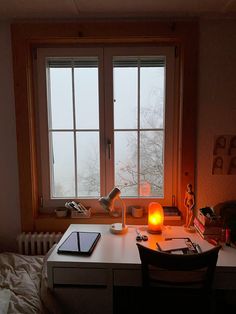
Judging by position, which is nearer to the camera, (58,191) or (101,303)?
(101,303)

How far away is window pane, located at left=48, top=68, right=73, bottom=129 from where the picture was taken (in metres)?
2.05

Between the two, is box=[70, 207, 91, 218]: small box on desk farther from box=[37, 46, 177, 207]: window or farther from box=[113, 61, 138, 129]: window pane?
box=[113, 61, 138, 129]: window pane

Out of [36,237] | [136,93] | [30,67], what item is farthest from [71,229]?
[30,67]

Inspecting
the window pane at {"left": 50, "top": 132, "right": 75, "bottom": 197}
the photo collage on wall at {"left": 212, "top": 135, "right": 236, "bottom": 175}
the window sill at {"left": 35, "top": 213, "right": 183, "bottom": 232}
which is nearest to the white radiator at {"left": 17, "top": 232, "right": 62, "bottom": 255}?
the window sill at {"left": 35, "top": 213, "right": 183, "bottom": 232}

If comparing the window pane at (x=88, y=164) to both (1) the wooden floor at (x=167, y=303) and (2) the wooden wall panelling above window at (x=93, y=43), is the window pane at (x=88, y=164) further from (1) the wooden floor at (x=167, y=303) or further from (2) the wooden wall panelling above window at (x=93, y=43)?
(1) the wooden floor at (x=167, y=303)

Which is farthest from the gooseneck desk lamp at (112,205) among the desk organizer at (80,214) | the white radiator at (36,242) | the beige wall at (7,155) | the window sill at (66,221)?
the beige wall at (7,155)

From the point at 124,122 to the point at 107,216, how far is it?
73cm

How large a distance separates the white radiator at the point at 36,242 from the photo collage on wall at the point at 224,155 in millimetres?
1264

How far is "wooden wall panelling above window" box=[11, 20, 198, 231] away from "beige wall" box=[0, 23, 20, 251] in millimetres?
68

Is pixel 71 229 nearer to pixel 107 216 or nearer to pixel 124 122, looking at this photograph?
pixel 107 216

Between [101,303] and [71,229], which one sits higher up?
[71,229]

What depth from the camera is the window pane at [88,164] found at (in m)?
2.09

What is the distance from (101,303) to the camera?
1.49 m

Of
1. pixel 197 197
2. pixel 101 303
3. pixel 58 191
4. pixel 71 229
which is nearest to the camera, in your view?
pixel 101 303
